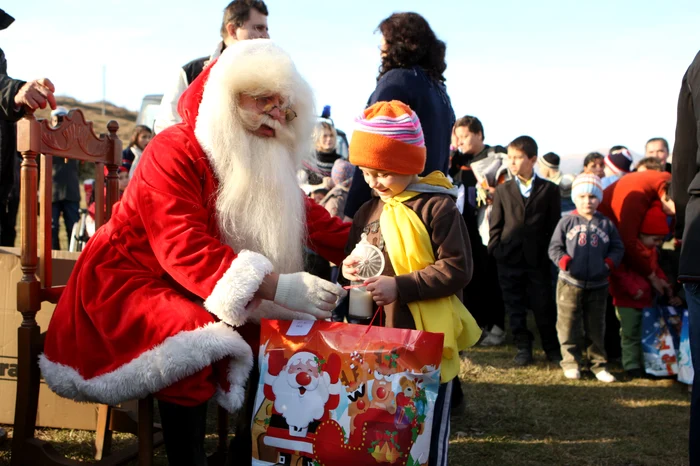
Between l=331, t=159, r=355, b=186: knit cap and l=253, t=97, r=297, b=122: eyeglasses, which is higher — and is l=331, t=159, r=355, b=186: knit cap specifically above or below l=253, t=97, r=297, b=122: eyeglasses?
below

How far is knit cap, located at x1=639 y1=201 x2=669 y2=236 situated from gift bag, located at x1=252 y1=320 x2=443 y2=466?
11.6 ft

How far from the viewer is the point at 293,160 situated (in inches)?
98.4

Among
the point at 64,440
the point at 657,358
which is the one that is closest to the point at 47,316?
the point at 64,440

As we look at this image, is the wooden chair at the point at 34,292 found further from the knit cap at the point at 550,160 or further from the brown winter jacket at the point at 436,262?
the knit cap at the point at 550,160

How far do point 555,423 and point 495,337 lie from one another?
2145 millimetres

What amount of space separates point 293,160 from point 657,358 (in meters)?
3.43

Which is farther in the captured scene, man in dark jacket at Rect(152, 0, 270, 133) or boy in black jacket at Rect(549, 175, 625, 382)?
boy in black jacket at Rect(549, 175, 625, 382)

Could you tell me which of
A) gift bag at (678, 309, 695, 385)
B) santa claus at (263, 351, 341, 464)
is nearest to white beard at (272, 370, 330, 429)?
santa claus at (263, 351, 341, 464)

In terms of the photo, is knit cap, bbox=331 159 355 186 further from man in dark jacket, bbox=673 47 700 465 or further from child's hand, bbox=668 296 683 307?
man in dark jacket, bbox=673 47 700 465

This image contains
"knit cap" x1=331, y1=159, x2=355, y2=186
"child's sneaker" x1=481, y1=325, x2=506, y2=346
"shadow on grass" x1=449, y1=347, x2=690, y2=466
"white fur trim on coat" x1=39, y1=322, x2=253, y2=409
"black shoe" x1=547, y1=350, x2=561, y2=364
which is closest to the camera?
"white fur trim on coat" x1=39, y1=322, x2=253, y2=409

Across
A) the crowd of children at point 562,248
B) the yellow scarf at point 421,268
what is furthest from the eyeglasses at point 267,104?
the crowd of children at point 562,248

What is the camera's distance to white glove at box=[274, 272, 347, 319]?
6.81 feet

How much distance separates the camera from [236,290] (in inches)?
79.8

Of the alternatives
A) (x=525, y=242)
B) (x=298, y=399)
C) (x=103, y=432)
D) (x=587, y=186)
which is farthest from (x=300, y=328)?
(x=525, y=242)
